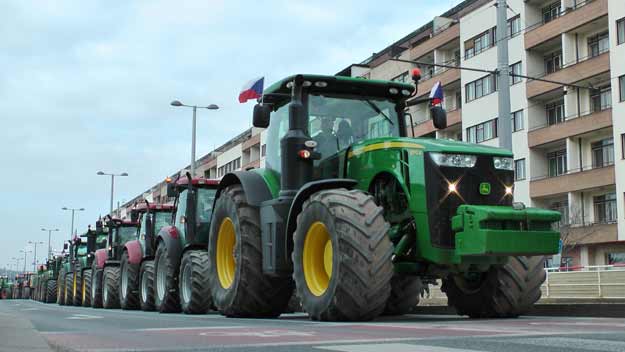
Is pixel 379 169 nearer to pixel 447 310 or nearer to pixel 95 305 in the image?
pixel 447 310

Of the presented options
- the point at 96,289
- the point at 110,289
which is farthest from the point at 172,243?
the point at 96,289

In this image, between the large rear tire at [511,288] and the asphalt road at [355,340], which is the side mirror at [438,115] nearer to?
the large rear tire at [511,288]

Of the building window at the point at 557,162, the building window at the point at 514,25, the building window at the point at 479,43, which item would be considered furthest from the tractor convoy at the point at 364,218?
the building window at the point at 479,43

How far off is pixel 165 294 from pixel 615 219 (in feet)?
96.1

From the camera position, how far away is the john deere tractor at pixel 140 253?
19938 mm

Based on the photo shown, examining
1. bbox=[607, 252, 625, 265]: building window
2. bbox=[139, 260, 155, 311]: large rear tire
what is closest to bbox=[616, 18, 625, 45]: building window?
bbox=[607, 252, 625, 265]: building window

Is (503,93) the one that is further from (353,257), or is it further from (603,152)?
(603,152)

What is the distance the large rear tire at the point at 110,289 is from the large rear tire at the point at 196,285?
7940 mm

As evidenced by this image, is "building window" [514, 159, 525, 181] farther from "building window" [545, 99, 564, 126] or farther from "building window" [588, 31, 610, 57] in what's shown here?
"building window" [588, 31, 610, 57]

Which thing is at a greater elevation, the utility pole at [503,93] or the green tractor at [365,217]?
the utility pole at [503,93]

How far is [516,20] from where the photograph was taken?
46125mm

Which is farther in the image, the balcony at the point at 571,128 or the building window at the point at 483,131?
the building window at the point at 483,131

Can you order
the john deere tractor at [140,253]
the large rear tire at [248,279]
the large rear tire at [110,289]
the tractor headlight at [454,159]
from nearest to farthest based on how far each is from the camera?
the tractor headlight at [454,159]
the large rear tire at [248,279]
the john deere tractor at [140,253]
the large rear tire at [110,289]

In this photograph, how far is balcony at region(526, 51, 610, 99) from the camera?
130ft
